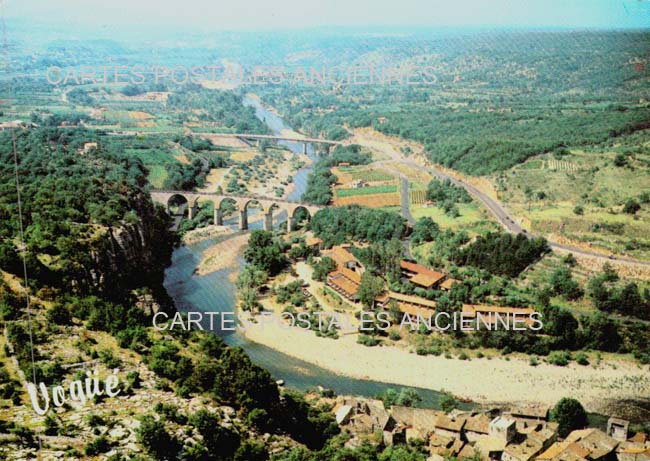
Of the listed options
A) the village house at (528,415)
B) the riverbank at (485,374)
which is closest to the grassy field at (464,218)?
the riverbank at (485,374)

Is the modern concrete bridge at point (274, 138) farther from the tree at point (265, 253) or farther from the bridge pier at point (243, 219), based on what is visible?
the tree at point (265, 253)

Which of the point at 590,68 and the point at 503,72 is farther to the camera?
the point at 503,72

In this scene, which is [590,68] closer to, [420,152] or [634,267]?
[420,152]

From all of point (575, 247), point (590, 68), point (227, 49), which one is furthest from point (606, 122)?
point (227, 49)

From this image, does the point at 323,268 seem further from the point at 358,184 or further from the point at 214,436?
the point at 214,436

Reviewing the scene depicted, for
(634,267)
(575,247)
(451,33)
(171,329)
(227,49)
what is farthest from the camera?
(227,49)

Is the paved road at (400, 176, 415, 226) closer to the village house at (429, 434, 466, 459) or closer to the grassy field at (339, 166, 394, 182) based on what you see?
the grassy field at (339, 166, 394, 182)

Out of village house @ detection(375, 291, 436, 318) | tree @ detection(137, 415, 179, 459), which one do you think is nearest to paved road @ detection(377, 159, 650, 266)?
village house @ detection(375, 291, 436, 318)
